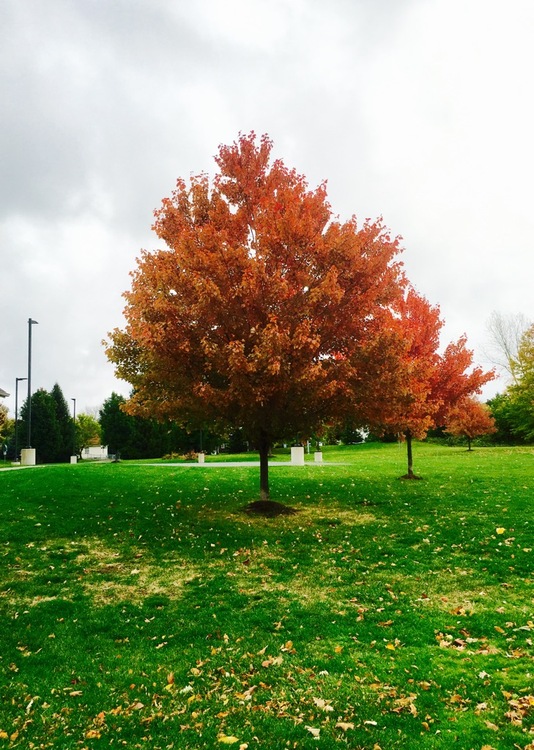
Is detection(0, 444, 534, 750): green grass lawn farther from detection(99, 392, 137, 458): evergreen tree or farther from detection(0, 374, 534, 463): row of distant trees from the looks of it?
detection(99, 392, 137, 458): evergreen tree

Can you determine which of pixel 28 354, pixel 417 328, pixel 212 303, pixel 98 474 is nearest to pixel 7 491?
pixel 98 474

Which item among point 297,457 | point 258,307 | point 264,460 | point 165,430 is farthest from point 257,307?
point 165,430

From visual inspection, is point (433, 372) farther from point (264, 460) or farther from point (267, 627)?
point (267, 627)

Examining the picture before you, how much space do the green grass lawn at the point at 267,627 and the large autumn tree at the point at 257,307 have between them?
276 cm

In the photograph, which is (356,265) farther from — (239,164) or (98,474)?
(98,474)

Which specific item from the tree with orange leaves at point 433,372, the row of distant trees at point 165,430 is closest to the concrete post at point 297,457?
the row of distant trees at point 165,430

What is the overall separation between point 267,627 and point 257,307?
6.70 metres

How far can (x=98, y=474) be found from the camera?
64.3 feet

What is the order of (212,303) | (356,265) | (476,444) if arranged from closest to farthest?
1. (212,303)
2. (356,265)
3. (476,444)

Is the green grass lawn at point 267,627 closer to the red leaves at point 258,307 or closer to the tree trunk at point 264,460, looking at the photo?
the tree trunk at point 264,460

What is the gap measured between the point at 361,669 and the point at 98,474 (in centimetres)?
1634

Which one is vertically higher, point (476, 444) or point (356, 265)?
point (356, 265)

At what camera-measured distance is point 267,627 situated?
6.22 m

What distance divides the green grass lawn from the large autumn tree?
276 cm
